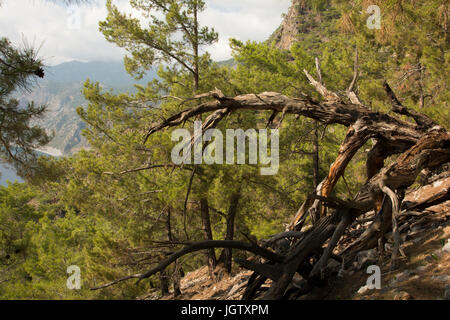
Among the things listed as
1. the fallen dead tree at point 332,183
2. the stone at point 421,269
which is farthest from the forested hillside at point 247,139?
the stone at point 421,269

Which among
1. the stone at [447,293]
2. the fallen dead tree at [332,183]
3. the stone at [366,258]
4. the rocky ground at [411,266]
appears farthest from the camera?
the stone at [366,258]

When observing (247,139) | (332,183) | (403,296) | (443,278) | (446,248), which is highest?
(247,139)

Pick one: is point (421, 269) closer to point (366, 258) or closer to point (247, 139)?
point (366, 258)

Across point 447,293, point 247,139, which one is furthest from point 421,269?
point 247,139

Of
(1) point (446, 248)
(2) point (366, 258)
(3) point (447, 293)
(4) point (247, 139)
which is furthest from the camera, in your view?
(4) point (247, 139)

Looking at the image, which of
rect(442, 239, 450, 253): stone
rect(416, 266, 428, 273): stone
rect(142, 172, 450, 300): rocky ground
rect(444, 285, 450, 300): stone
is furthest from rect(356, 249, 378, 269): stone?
rect(444, 285, 450, 300): stone

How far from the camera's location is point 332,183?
11.9 ft

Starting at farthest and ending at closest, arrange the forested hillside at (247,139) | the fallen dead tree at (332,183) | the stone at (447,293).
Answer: the forested hillside at (247,139) < the fallen dead tree at (332,183) < the stone at (447,293)

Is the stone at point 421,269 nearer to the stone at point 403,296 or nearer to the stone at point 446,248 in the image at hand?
the stone at point 446,248

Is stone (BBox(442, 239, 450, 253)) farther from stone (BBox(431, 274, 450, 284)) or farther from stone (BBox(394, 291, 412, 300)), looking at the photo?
stone (BBox(394, 291, 412, 300))

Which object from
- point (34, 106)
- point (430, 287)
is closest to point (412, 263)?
point (430, 287)

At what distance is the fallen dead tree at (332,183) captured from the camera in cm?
287

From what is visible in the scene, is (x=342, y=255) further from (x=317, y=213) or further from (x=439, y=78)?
(x=439, y=78)

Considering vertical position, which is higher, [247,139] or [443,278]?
[247,139]
